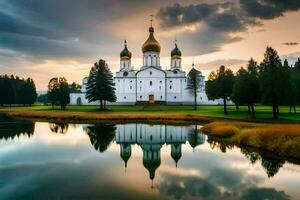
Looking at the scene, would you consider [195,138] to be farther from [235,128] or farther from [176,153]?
[176,153]

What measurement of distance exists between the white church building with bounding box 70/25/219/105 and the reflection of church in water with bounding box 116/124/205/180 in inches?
2041

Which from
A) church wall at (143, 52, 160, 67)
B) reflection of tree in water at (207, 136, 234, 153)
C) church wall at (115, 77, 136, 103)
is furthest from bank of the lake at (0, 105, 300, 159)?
church wall at (143, 52, 160, 67)

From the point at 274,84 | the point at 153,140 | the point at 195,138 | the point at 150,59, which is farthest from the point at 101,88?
the point at 195,138

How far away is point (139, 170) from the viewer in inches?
767

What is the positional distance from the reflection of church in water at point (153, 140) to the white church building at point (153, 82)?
51.8 meters

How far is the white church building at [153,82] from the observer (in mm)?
92750

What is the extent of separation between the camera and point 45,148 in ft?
90.4

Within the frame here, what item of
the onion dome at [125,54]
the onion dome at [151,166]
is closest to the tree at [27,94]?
the onion dome at [125,54]

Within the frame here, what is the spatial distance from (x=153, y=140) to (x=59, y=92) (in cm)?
4962

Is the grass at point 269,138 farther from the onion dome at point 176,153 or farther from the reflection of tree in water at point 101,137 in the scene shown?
the reflection of tree in water at point 101,137

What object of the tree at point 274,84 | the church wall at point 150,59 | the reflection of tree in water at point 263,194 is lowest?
the reflection of tree in water at point 263,194

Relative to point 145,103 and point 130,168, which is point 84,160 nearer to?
point 130,168

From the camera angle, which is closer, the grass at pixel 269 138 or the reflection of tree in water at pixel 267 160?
the reflection of tree in water at pixel 267 160

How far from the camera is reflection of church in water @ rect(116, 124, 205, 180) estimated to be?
2341 centimetres
